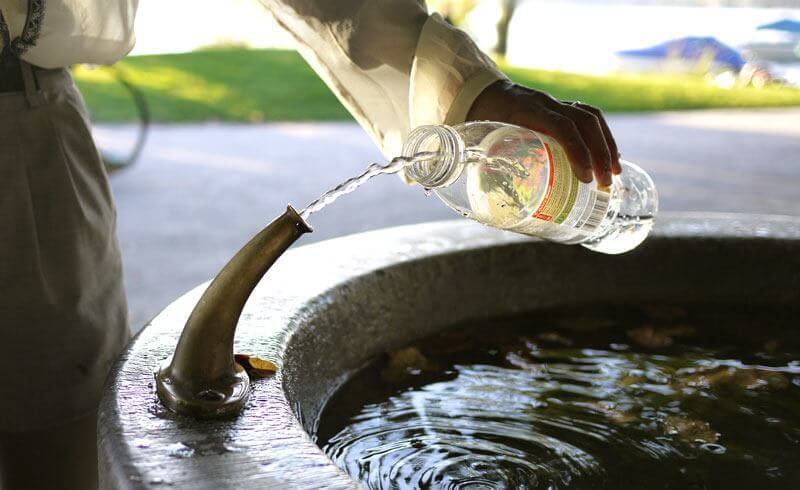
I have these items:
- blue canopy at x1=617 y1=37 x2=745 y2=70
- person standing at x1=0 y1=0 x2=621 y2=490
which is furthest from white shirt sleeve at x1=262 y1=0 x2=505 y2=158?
blue canopy at x1=617 y1=37 x2=745 y2=70

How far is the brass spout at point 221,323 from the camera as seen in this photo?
1.06m

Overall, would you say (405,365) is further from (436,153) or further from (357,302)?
(436,153)

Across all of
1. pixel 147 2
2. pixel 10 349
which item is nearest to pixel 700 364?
pixel 10 349

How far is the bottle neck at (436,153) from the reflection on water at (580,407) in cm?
35

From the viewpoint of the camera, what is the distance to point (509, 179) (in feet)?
4.56

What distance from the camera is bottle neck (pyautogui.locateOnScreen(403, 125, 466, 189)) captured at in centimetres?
121

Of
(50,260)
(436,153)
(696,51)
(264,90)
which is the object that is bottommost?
(264,90)

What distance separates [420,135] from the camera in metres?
1.24

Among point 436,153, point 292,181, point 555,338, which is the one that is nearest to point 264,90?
point 292,181

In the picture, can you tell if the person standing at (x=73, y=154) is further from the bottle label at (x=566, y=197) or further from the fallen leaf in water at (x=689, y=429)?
the fallen leaf in water at (x=689, y=429)

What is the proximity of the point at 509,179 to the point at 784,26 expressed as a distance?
1843 cm

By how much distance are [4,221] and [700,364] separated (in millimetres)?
1128

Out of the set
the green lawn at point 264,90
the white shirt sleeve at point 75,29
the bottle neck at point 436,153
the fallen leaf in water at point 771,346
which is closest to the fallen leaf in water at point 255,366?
the bottle neck at point 436,153

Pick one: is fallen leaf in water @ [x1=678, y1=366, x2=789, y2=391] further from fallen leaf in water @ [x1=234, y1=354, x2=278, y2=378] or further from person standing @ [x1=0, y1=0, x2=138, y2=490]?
person standing @ [x1=0, y1=0, x2=138, y2=490]
